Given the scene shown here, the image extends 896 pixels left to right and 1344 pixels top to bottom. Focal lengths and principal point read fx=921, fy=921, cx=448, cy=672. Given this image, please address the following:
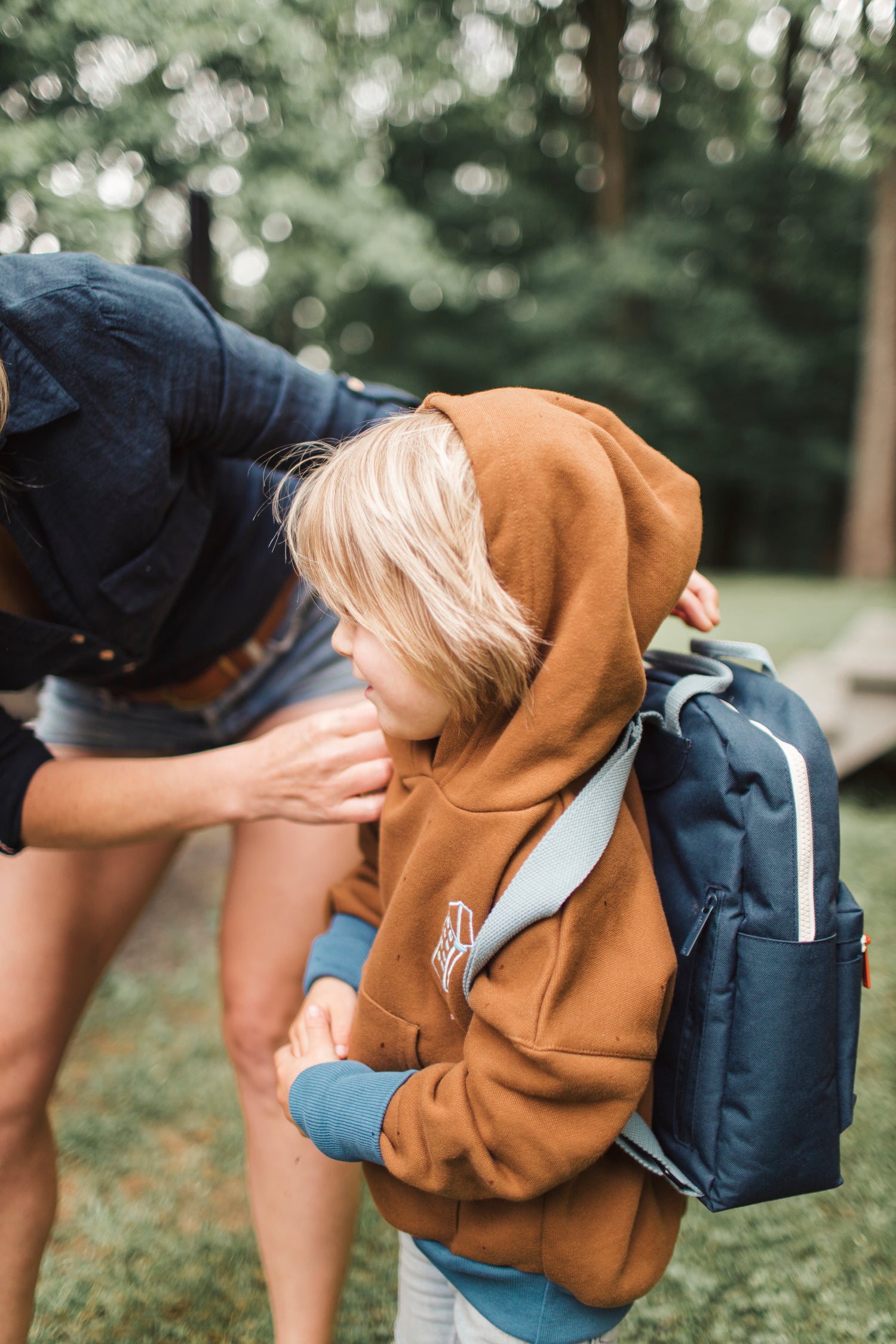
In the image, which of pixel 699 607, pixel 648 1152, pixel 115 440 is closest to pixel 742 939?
pixel 648 1152

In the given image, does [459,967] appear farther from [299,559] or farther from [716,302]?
[716,302]

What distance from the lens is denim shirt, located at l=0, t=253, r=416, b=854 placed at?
1.29 m

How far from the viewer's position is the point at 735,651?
4.34ft

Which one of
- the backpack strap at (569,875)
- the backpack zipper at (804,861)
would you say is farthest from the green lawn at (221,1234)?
the backpack zipper at (804,861)

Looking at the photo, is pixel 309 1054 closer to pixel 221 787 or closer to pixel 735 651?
pixel 221 787

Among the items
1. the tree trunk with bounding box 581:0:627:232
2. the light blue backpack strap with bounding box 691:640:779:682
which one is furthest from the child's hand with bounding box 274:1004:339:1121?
the tree trunk with bounding box 581:0:627:232

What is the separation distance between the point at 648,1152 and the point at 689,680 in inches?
21.9

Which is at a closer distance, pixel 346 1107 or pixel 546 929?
pixel 546 929

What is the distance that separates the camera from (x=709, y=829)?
1.08 metres

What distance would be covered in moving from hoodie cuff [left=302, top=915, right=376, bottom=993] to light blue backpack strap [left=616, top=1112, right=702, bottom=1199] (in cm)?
43

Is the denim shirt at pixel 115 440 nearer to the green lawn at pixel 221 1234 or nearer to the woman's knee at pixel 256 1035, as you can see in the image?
the woman's knee at pixel 256 1035

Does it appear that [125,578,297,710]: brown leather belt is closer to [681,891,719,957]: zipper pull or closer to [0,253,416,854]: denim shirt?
[0,253,416,854]: denim shirt

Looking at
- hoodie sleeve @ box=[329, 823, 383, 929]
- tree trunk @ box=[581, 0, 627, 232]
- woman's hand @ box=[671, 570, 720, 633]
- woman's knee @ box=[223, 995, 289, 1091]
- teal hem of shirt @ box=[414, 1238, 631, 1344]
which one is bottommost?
woman's knee @ box=[223, 995, 289, 1091]

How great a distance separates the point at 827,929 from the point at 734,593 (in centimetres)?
977
